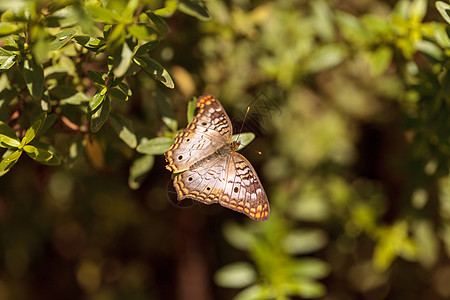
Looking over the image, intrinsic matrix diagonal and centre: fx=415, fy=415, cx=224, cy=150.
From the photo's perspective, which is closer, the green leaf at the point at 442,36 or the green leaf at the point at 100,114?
the green leaf at the point at 100,114

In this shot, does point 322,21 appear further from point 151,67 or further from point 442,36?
point 151,67

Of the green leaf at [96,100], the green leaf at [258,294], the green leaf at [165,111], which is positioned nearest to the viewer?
the green leaf at [96,100]

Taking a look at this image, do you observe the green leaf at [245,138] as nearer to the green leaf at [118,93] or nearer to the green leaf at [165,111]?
the green leaf at [165,111]

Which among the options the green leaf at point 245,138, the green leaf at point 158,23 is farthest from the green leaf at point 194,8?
the green leaf at point 245,138

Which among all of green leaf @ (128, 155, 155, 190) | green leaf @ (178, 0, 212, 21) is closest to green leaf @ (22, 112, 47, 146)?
green leaf @ (128, 155, 155, 190)

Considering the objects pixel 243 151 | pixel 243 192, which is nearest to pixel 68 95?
pixel 243 192

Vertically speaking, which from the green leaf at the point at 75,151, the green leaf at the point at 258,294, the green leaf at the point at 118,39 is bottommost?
the green leaf at the point at 258,294
